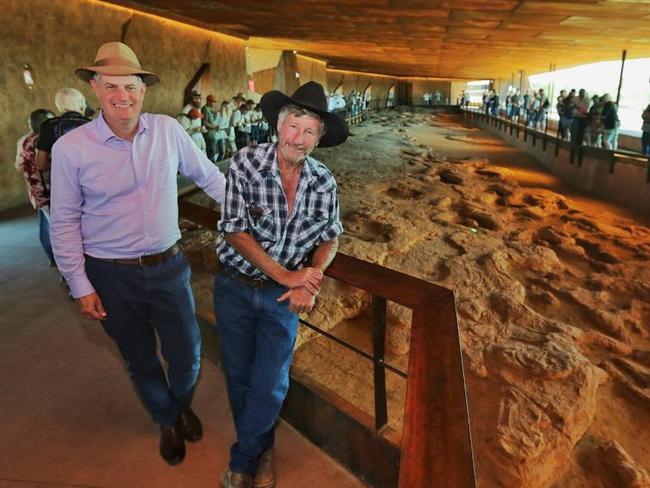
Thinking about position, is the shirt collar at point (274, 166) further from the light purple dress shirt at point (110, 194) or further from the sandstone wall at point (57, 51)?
the sandstone wall at point (57, 51)

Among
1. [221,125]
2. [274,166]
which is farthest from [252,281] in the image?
[221,125]

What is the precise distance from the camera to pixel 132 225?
Answer: 1.91 m

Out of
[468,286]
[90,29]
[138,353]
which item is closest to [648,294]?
[468,286]

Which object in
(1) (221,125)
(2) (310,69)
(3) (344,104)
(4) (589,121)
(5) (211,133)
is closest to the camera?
(5) (211,133)

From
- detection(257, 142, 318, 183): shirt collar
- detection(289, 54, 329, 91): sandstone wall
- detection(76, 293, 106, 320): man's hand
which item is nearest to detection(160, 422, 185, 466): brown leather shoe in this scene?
detection(76, 293, 106, 320): man's hand

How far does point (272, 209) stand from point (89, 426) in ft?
4.84

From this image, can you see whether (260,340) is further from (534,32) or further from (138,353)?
(534,32)

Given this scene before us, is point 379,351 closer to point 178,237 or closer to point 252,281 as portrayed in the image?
point 252,281

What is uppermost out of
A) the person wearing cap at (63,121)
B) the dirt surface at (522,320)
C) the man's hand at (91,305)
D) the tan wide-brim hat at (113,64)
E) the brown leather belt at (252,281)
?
the tan wide-brim hat at (113,64)

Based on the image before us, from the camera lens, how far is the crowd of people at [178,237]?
70.0 inches

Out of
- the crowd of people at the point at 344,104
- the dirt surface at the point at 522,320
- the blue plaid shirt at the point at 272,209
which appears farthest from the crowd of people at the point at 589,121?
the blue plaid shirt at the point at 272,209

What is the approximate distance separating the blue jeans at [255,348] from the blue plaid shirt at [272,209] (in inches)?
4.4

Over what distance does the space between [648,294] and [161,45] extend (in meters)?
10.6

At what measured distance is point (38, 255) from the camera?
475 centimetres
